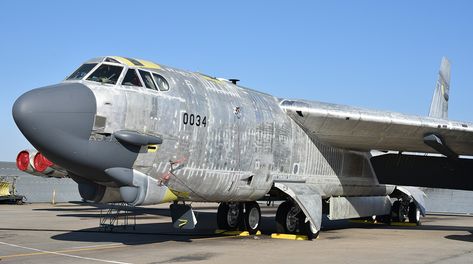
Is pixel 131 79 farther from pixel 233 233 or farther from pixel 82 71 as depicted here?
pixel 233 233

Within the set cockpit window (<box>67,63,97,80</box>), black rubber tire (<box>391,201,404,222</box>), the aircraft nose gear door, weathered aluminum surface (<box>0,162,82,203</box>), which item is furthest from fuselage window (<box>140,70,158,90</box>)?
weathered aluminum surface (<box>0,162,82,203</box>)

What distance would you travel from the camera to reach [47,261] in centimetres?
1136

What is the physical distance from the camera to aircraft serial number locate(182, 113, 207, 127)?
13.3m

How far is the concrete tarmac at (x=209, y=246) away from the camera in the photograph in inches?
476

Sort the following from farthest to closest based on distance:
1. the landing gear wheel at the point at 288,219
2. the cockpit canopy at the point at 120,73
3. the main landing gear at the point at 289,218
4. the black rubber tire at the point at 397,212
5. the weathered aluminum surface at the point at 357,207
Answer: the black rubber tire at the point at 397,212 < the weathered aluminum surface at the point at 357,207 < the landing gear wheel at the point at 288,219 < the main landing gear at the point at 289,218 < the cockpit canopy at the point at 120,73

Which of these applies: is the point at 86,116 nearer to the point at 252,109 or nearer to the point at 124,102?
the point at 124,102

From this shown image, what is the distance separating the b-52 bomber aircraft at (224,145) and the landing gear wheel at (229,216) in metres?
0.04

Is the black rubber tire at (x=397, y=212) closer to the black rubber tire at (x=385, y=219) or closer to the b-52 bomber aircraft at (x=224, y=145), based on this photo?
the black rubber tire at (x=385, y=219)

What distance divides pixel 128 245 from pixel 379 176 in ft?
35.0

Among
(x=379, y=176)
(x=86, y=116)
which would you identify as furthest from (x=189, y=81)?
(x=379, y=176)

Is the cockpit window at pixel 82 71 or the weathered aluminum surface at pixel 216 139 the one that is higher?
the cockpit window at pixel 82 71

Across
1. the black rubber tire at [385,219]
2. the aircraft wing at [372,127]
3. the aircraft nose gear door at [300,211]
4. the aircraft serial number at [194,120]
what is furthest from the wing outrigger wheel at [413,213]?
the aircraft serial number at [194,120]

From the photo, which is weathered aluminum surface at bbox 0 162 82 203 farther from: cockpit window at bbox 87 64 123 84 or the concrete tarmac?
cockpit window at bbox 87 64 123 84

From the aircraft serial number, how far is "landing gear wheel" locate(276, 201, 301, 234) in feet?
16.3
